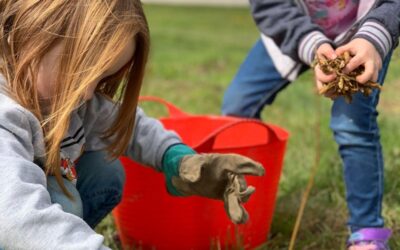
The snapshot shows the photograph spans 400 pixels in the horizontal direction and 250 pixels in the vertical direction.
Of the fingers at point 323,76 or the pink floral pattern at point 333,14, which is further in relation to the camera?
the pink floral pattern at point 333,14

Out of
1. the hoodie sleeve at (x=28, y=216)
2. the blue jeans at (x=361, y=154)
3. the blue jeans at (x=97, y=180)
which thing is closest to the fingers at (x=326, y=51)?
the blue jeans at (x=361, y=154)

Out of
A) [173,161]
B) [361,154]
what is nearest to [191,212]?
[173,161]

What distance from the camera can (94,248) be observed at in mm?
1025

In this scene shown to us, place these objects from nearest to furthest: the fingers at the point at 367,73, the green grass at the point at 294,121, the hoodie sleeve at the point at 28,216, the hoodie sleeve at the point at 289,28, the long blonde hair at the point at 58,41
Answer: the hoodie sleeve at the point at 28,216 → the long blonde hair at the point at 58,41 → the fingers at the point at 367,73 → the hoodie sleeve at the point at 289,28 → the green grass at the point at 294,121

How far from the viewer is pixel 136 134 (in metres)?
1.61

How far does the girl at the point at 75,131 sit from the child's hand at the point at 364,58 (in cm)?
29

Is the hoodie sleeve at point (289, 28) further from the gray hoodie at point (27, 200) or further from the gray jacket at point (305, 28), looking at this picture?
the gray hoodie at point (27, 200)

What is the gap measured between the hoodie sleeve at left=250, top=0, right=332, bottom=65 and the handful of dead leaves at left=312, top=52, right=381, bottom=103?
0.18 meters

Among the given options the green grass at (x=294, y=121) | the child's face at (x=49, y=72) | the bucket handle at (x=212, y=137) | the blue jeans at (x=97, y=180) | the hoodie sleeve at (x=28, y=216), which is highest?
the child's face at (x=49, y=72)

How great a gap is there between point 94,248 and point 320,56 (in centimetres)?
69

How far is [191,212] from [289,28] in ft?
1.74

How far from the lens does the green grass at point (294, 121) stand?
1.87 metres

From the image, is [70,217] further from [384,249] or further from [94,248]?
[384,249]

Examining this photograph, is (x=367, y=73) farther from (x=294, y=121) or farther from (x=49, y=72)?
(x=294, y=121)
